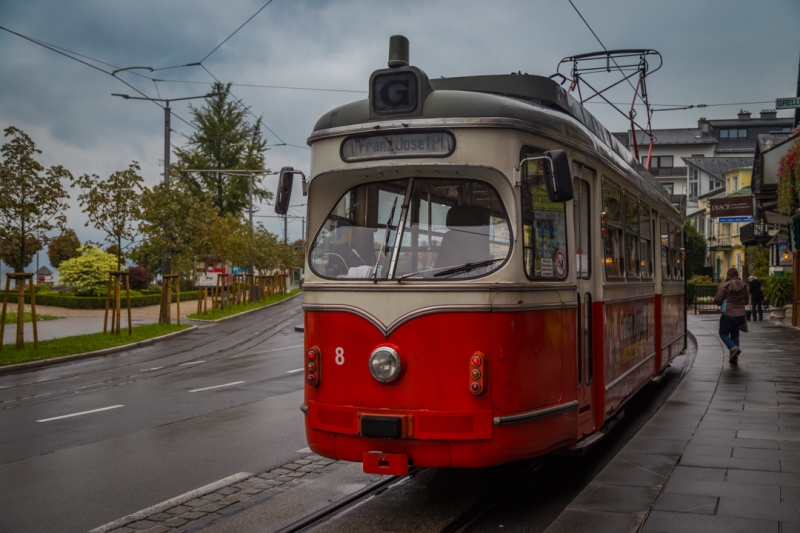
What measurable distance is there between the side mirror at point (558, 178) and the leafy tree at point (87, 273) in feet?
117

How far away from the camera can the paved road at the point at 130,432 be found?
655cm

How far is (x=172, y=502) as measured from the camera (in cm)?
636

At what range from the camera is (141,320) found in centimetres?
3050

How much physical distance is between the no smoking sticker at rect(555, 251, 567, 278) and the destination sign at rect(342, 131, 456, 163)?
1.23 meters

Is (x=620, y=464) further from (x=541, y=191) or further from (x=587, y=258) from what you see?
(x=541, y=191)

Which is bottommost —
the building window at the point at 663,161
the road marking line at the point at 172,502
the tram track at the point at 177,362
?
the road marking line at the point at 172,502

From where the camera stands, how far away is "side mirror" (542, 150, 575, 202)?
17.9ft

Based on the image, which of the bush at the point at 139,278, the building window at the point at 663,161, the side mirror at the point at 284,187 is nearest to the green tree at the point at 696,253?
the building window at the point at 663,161

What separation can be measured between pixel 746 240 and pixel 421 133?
40.7 meters

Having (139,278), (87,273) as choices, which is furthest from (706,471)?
(139,278)

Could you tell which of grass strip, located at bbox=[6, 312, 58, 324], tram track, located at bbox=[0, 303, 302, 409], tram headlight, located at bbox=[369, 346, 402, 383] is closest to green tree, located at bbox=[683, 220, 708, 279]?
tram track, located at bbox=[0, 303, 302, 409]

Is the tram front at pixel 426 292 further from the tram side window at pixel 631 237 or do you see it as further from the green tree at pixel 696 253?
the green tree at pixel 696 253

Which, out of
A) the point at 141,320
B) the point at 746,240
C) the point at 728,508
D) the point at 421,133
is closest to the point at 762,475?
the point at 728,508

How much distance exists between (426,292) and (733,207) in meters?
25.1
